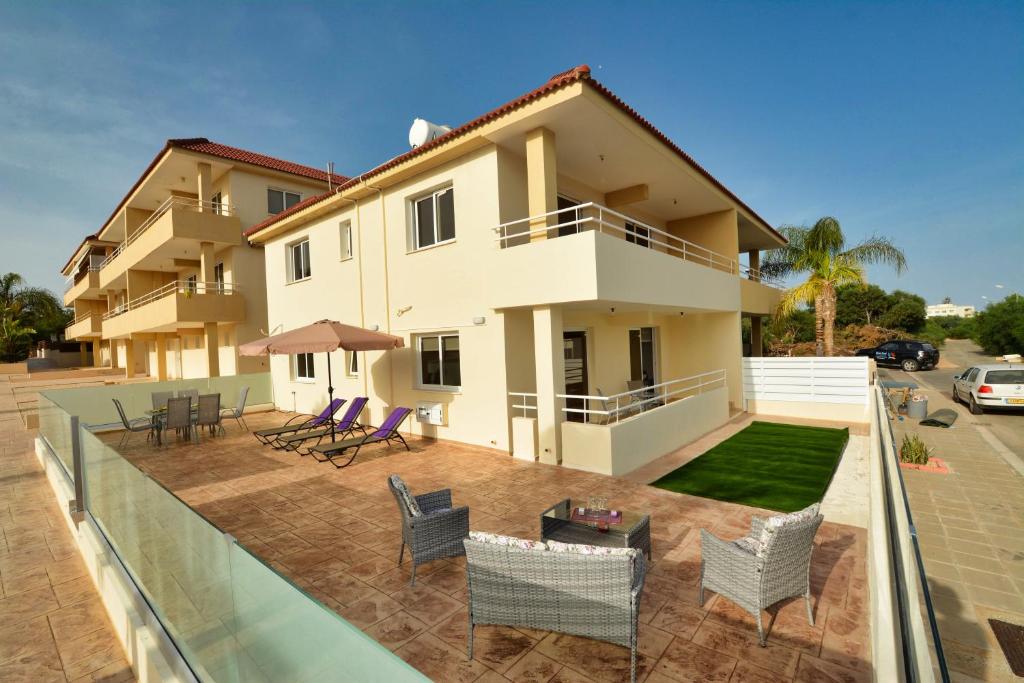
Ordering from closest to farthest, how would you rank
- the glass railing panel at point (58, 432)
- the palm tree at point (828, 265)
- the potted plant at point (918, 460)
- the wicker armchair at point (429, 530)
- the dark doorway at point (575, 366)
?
1. the wicker armchair at point (429, 530)
2. the glass railing panel at point (58, 432)
3. the potted plant at point (918, 460)
4. the dark doorway at point (575, 366)
5. the palm tree at point (828, 265)

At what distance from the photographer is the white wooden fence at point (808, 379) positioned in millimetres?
13852

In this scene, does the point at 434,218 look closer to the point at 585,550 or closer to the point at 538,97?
the point at 538,97

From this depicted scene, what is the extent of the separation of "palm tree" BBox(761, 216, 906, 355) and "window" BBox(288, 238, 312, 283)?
19.4 metres

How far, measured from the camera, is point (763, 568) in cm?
365

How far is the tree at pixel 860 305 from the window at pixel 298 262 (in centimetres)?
6280

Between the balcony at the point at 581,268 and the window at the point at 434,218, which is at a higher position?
the window at the point at 434,218

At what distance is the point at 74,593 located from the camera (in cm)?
530

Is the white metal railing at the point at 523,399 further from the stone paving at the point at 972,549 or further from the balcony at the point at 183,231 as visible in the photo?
the balcony at the point at 183,231

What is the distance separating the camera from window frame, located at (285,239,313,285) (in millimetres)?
15742

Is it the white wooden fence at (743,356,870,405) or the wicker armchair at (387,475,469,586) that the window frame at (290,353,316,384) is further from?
the white wooden fence at (743,356,870,405)

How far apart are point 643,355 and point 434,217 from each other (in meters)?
8.65

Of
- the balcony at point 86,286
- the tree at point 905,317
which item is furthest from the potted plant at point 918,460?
the tree at point 905,317

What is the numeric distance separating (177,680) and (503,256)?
7.51 metres

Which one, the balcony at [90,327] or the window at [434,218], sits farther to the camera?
the balcony at [90,327]
